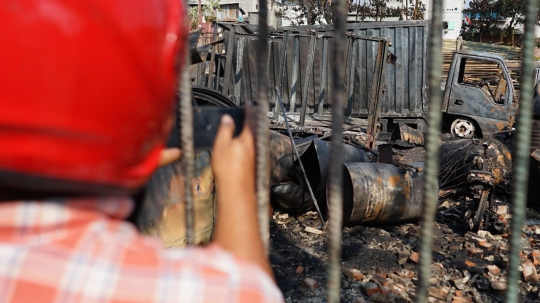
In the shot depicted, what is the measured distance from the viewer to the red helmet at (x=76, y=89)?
596mm

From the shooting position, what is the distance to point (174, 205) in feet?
11.4

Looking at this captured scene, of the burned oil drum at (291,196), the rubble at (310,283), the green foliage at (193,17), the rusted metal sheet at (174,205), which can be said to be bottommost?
the rubble at (310,283)

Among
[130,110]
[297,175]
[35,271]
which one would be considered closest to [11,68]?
[130,110]

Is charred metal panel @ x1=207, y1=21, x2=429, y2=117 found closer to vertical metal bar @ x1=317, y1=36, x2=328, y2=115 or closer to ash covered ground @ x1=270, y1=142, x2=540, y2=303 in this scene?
vertical metal bar @ x1=317, y1=36, x2=328, y2=115

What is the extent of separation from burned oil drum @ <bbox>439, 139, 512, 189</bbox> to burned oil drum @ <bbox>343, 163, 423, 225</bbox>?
2.63 feet

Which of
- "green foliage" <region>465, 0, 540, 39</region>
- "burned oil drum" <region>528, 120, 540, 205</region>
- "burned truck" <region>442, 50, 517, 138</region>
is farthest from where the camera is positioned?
"green foliage" <region>465, 0, 540, 39</region>

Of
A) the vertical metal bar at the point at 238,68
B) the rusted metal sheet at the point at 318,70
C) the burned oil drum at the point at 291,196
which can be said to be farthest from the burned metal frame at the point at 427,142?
the rusted metal sheet at the point at 318,70

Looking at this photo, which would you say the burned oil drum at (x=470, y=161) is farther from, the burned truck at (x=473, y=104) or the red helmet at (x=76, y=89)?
the red helmet at (x=76, y=89)

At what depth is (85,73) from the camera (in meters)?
0.61

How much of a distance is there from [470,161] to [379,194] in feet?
4.33

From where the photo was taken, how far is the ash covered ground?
375 cm

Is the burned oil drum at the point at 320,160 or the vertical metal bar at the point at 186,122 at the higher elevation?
the vertical metal bar at the point at 186,122

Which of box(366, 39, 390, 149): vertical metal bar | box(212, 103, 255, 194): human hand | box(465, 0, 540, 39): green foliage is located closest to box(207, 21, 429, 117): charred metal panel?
box(366, 39, 390, 149): vertical metal bar

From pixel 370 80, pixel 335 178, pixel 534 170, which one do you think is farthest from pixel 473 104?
pixel 335 178
